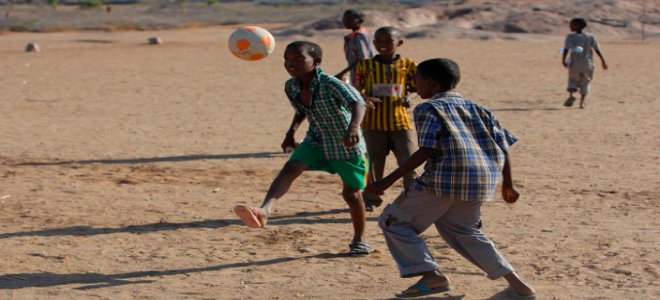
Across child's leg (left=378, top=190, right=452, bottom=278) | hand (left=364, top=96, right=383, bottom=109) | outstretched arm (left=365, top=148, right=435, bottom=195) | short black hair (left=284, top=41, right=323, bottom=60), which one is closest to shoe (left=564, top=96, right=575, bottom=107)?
hand (left=364, top=96, right=383, bottom=109)

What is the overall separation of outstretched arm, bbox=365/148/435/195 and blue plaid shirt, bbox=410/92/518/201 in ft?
0.15

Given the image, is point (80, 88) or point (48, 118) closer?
point (48, 118)

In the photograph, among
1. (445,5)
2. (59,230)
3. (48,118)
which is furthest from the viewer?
(445,5)

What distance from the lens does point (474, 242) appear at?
18.0ft

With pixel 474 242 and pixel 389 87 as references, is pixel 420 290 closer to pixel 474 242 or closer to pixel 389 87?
pixel 474 242

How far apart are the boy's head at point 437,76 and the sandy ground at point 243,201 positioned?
46.6 inches

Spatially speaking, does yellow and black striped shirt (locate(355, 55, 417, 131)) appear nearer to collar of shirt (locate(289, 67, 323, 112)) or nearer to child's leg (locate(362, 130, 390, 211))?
child's leg (locate(362, 130, 390, 211))

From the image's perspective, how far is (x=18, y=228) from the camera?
7.66 meters

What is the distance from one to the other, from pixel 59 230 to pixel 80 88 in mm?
11329

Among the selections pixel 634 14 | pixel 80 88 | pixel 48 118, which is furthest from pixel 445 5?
pixel 48 118

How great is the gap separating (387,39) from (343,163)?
4.70ft

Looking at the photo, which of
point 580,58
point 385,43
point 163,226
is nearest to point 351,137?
point 385,43

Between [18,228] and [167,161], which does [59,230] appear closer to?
[18,228]

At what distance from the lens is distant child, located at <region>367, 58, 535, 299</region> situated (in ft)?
17.3
